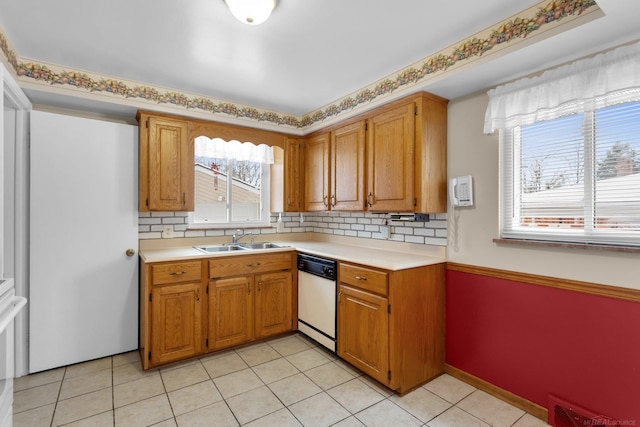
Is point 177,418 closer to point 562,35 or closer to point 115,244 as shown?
point 115,244

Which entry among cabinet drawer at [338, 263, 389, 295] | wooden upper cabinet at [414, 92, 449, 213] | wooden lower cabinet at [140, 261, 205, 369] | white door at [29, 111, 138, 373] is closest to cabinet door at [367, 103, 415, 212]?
wooden upper cabinet at [414, 92, 449, 213]

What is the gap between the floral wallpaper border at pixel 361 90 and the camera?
1735 millimetres

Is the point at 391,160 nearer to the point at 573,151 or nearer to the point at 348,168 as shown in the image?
the point at 348,168

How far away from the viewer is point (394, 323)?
2293mm

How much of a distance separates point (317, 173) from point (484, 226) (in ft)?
5.89

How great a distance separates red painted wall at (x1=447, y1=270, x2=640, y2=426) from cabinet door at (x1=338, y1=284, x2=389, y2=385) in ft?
2.04

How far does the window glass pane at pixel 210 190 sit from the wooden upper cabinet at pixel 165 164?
422mm

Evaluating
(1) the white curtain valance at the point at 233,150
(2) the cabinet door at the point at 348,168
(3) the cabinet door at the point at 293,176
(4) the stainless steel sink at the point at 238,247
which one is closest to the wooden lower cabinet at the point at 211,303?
(4) the stainless steel sink at the point at 238,247

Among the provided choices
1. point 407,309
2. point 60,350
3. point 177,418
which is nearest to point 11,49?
point 60,350

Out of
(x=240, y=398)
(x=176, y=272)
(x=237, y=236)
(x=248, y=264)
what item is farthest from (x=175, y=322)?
(x=237, y=236)

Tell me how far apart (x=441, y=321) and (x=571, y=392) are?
2.82ft

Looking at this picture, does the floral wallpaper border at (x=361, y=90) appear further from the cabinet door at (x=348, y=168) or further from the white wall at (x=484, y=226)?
the white wall at (x=484, y=226)

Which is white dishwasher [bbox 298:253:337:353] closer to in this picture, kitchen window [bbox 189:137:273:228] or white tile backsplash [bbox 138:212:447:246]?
white tile backsplash [bbox 138:212:447:246]

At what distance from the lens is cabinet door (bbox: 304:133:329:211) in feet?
11.3
